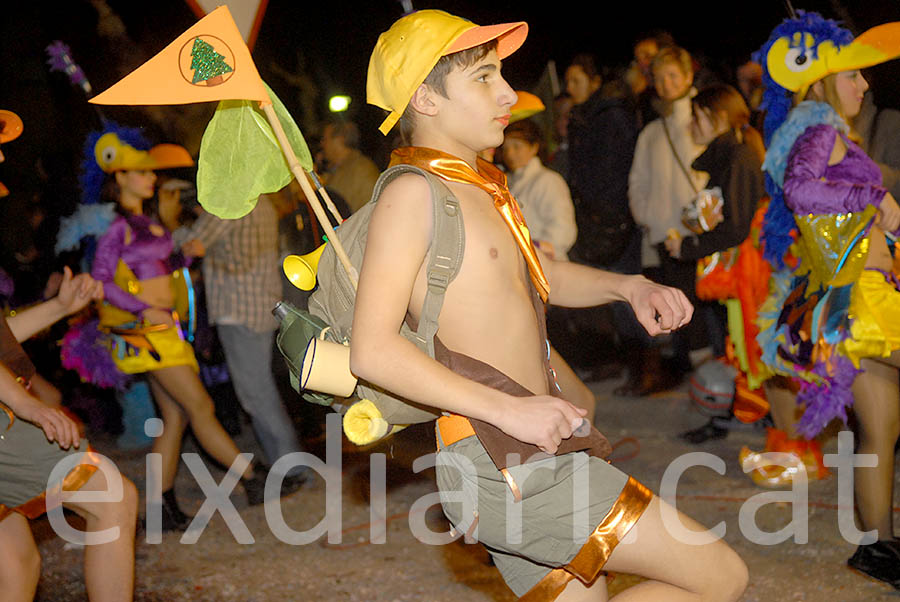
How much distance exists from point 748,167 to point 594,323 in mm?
2677

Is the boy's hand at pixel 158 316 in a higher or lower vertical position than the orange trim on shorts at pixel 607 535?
lower

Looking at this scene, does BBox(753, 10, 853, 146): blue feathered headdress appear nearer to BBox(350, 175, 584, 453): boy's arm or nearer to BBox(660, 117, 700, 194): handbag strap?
BBox(660, 117, 700, 194): handbag strap

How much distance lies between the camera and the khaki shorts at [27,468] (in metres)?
3.02

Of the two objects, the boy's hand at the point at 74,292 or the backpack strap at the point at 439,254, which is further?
the boy's hand at the point at 74,292

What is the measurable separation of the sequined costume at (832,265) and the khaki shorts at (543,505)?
1.94m

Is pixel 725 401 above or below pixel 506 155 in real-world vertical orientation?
below

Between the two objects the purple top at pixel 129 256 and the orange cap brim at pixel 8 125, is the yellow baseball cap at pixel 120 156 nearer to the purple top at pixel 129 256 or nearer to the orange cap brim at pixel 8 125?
the purple top at pixel 129 256

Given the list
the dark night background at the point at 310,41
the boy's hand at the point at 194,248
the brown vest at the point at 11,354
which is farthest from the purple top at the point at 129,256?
the dark night background at the point at 310,41

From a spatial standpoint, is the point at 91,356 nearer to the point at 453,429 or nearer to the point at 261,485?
the point at 261,485

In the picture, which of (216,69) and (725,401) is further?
(725,401)

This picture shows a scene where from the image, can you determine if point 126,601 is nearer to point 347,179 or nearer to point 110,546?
point 110,546

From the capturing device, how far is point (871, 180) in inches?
152

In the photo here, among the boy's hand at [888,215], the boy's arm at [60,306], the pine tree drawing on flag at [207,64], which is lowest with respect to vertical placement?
the boy's hand at [888,215]

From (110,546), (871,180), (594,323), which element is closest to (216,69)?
(110,546)
